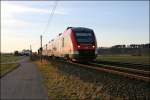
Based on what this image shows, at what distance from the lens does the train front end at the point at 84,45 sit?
31.9 meters

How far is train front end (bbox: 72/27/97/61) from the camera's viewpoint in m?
31.9

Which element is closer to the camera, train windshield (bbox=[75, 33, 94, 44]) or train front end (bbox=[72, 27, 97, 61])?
train front end (bbox=[72, 27, 97, 61])

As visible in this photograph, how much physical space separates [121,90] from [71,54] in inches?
773

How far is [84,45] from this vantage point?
32344mm

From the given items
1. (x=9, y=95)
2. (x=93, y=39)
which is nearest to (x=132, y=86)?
(x=9, y=95)

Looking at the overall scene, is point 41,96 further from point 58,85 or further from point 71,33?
point 71,33

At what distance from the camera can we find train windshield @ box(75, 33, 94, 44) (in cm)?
3266

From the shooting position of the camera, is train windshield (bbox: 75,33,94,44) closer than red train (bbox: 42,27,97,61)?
A: No

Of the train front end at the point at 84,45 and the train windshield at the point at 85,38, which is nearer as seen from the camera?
the train front end at the point at 84,45

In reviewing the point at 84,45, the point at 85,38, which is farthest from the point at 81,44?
the point at 85,38

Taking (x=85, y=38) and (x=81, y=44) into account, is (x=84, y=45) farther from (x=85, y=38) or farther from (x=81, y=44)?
(x=85, y=38)

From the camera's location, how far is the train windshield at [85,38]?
32.7m

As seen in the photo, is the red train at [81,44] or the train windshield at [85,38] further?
the train windshield at [85,38]

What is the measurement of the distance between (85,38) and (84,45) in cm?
102
